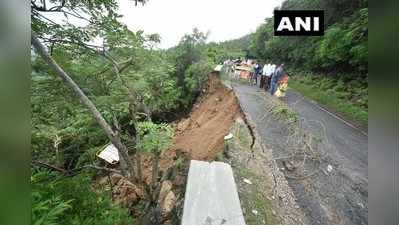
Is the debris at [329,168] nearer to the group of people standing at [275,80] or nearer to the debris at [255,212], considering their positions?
the debris at [255,212]

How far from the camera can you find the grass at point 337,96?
22.4 ft

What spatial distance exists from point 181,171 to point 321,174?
2.35 metres

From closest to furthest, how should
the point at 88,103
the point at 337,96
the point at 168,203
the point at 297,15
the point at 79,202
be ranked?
the point at 297,15, the point at 79,202, the point at 88,103, the point at 168,203, the point at 337,96

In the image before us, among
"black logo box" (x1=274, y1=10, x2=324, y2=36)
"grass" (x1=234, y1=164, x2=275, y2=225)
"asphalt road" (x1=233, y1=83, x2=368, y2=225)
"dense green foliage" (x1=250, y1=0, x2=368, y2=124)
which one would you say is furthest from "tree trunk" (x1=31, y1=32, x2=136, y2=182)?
"dense green foliage" (x1=250, y1=0, x2=368, y2=124)

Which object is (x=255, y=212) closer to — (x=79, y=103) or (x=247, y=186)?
(x=247, y=186)

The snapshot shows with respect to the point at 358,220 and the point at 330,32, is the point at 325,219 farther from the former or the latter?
the point at 330,32

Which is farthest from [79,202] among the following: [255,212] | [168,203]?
[255,212]

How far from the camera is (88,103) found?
323 centimetres

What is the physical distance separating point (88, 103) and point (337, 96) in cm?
786

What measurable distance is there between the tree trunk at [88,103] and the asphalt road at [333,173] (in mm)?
2500

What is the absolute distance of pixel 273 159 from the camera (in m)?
4.23

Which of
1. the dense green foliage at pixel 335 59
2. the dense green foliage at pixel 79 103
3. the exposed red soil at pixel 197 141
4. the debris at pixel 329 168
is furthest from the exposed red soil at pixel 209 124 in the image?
the dense green foliage at pixel 335 59

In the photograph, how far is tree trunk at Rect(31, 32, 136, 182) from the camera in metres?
2.62
